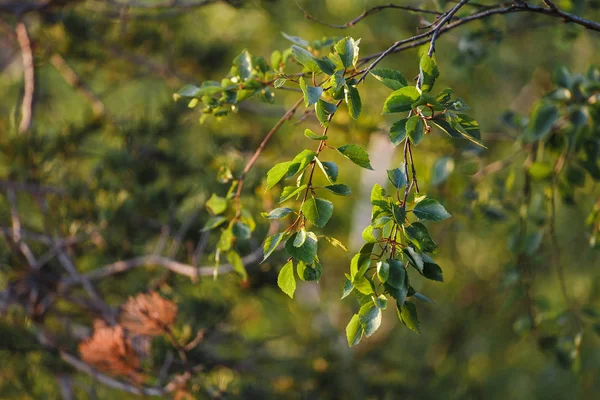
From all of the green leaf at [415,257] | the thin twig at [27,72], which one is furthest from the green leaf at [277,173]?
the thin twig at [27,72]

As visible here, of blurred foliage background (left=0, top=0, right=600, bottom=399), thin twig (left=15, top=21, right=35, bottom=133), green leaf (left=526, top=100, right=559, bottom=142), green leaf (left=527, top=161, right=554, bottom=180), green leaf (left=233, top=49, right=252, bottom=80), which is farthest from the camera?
thin twig (left=15, top=21, right=35, bottom=133)

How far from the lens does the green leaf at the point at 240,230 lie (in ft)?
2.25

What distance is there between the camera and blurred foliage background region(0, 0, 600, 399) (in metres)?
1.04

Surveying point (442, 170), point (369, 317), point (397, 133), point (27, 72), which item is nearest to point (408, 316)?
point (369, 317)

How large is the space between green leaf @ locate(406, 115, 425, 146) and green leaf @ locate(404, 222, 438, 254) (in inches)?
2.4

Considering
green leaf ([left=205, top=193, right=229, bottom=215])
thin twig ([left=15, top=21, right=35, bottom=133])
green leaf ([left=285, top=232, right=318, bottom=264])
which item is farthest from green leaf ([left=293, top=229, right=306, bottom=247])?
thin twig ([left=15, top=21, right=35, bottom=133])

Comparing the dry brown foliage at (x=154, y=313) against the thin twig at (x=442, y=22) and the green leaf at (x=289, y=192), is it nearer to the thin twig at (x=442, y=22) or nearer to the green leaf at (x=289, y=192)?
the green leaf at (x=289, y=192)

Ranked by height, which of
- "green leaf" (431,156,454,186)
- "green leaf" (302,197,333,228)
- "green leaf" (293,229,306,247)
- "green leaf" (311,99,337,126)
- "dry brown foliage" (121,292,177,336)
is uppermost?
"green leaf" (311,99,337,126)

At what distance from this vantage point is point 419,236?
18.8 inches

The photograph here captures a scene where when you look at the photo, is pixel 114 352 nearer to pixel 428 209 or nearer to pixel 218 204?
pixel 218 204

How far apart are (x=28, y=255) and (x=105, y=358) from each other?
1.03 feet

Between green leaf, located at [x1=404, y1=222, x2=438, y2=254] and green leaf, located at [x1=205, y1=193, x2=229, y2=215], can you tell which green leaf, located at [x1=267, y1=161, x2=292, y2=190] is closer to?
green leaf, located at [x1=404, y1=222, x2=438, y2=254]

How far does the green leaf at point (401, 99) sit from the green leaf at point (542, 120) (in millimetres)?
382

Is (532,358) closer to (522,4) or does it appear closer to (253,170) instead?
(253,170)
